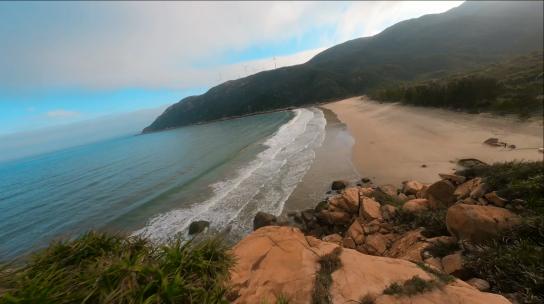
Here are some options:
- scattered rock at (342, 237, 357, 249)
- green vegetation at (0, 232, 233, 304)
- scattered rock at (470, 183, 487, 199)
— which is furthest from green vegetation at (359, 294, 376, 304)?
scattered rock at (470, 183, 487, 199)

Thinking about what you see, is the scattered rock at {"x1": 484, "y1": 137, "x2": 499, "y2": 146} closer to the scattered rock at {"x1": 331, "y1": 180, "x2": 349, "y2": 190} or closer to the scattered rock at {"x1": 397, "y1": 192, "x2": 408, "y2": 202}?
the scattered rock at {"x1": 397, "y1": 192, "x2": 408, "y2": 202}

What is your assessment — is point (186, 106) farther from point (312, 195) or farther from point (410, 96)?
point (312, 195)

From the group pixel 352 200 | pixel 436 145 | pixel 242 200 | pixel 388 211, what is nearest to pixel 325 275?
pixel 388 211

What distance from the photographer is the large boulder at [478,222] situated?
497 centimetres

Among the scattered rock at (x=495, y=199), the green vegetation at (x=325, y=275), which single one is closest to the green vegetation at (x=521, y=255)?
the scattered rock at (x=495, y=199)

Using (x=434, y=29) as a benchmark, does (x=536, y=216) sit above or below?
below

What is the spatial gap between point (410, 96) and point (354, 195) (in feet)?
105

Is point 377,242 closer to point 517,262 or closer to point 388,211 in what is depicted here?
point 388,211

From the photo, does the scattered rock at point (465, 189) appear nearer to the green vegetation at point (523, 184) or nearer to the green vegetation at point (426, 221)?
the green vegetation at point (523, 184)

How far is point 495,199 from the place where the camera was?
6.18m

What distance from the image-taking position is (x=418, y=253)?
534 centimetres

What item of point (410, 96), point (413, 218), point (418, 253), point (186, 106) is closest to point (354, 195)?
point (413, 218)

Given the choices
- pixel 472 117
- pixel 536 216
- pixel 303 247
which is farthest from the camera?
pixel 472 117

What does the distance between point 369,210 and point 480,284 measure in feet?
15.0
